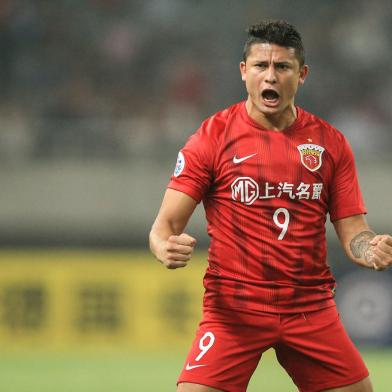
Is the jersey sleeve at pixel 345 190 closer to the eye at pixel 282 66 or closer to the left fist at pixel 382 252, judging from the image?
the left fist at pixel 382 252

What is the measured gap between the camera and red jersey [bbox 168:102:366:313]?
4.65 m

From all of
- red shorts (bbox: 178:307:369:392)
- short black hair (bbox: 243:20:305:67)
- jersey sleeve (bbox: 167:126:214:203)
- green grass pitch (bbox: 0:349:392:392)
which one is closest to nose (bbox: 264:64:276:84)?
short black hair (bbox: 243:20:305:67)

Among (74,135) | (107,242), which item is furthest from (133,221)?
(74,135)

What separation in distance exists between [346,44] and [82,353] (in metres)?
5.72

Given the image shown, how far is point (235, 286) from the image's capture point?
15.3ft

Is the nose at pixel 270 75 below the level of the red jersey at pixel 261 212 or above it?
above

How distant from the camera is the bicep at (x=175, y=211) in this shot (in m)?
4.57

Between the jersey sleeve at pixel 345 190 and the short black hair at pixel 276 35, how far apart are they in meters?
0.49

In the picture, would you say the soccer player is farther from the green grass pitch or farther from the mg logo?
the green grass pitch

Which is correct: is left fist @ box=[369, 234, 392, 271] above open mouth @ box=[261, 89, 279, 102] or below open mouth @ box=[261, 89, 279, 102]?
below

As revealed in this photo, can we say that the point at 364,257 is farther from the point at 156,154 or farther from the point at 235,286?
the point at 156,154

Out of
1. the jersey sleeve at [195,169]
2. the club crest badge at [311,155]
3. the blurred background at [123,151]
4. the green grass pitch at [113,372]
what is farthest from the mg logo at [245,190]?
the blurred background at [123,151]

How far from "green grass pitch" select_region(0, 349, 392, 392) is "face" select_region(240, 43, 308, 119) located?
4564 mm

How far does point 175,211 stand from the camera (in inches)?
181
